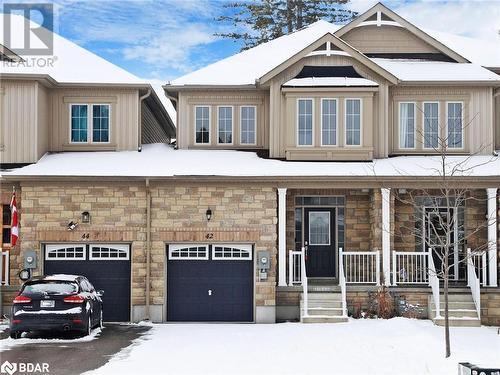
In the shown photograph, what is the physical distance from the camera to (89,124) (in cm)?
2069

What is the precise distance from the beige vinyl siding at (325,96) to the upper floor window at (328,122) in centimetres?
24

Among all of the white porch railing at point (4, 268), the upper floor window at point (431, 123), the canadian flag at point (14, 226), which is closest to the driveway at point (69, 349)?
the canadian flag at point (14, 226)

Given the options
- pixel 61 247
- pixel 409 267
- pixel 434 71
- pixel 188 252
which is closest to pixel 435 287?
pixel 409 267

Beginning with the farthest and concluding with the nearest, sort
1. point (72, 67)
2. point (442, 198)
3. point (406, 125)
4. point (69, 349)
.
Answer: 1. point (72, 67)
2. point (406, 125)
3. point (442, 198)
4. point (69, 349)

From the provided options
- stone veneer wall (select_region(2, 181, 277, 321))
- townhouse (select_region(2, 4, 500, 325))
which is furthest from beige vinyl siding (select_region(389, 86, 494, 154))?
stone veneer wall (select_region(2, 181, 277, 321))

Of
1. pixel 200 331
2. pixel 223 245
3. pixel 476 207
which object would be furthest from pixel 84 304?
pixel 476 207

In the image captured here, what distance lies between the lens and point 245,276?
61.0 feet

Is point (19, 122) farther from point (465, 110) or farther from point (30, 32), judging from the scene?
point (465, 110)

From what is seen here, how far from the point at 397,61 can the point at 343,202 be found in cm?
503

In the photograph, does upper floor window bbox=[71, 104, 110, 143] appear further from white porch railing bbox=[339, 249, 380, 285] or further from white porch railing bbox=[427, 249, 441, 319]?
white porch railing bbox=[427, 249, 441, 319]

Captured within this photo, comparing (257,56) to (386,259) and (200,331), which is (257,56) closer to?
(386,259)

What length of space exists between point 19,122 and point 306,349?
1071 centimetres

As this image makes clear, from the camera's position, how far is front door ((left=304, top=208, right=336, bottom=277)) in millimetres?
20328

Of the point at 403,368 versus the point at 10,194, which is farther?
the point at 10,194
